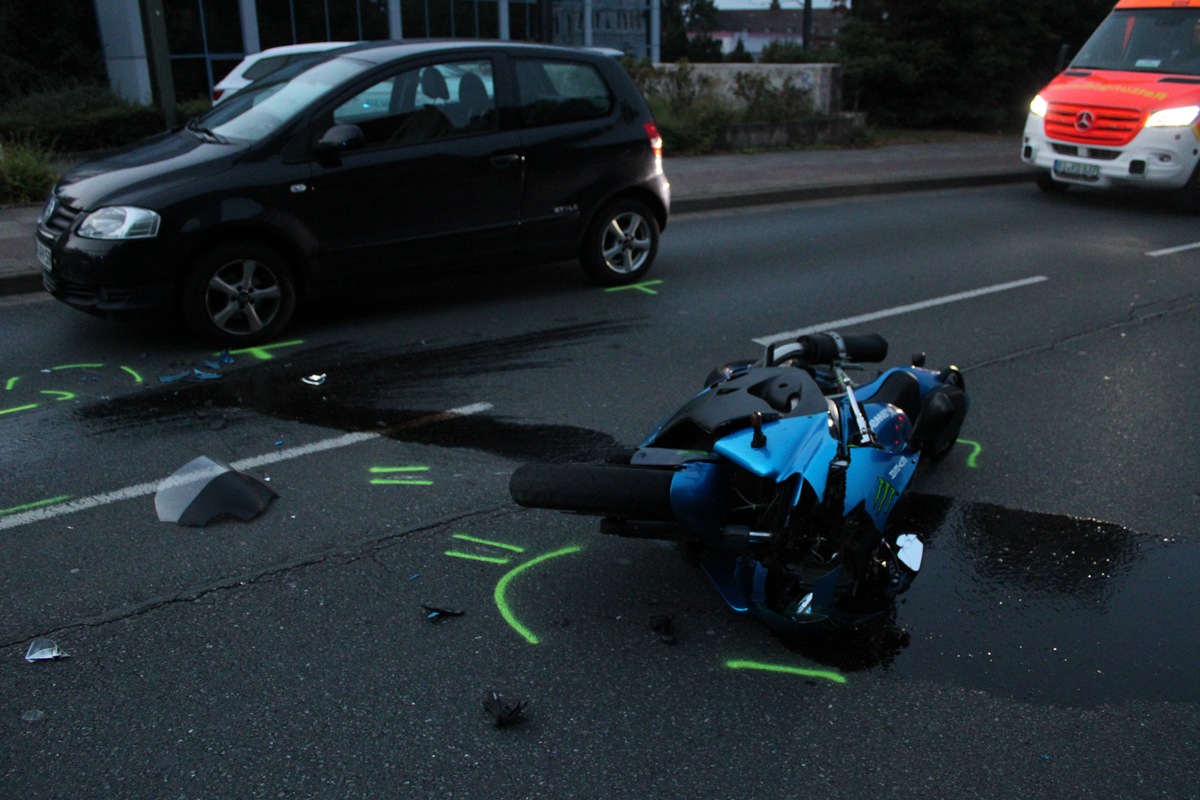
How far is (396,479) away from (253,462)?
2.38 ft

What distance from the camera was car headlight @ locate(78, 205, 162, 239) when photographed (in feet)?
21.4

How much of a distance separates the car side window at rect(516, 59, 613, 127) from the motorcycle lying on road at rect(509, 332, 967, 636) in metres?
4.68

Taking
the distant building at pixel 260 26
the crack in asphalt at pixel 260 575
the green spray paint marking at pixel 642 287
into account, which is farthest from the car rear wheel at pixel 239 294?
the distant building at pixel 260 26

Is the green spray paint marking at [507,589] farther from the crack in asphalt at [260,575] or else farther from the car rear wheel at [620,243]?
the car rear wheel at [620,243]

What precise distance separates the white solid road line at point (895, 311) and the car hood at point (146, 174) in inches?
147

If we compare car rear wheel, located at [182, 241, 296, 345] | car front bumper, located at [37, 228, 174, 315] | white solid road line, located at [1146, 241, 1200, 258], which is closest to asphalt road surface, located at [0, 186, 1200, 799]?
car rear wheel, located at [182, 241, 296, 345]

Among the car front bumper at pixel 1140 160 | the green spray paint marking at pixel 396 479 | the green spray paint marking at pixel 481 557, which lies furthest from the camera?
the car front bumper at pixel 1140 160

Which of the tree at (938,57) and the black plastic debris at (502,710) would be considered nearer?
the black plastic debris at (502,710)

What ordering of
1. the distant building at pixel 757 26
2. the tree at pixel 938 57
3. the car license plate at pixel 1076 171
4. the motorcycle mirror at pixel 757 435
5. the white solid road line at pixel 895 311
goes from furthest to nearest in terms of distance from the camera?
the distant building at pixel 757 26 < the tree at pixel 938 57 < the car license plate at pixel 1076 171 < the white solid road line at pixel 895 311 < the motorcycle mirror at pixel 757 435

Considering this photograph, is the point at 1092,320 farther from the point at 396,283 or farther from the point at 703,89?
the point at 703,89

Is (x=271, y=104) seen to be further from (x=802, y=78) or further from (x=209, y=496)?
(x=802, y=78)

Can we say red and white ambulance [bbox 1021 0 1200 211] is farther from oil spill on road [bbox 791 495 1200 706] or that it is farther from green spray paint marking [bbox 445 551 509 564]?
green spray paint marking [bbox 445 551 509 564]

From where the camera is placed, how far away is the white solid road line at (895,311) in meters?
7.47

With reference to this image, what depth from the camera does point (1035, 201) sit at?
14109 millimetres
